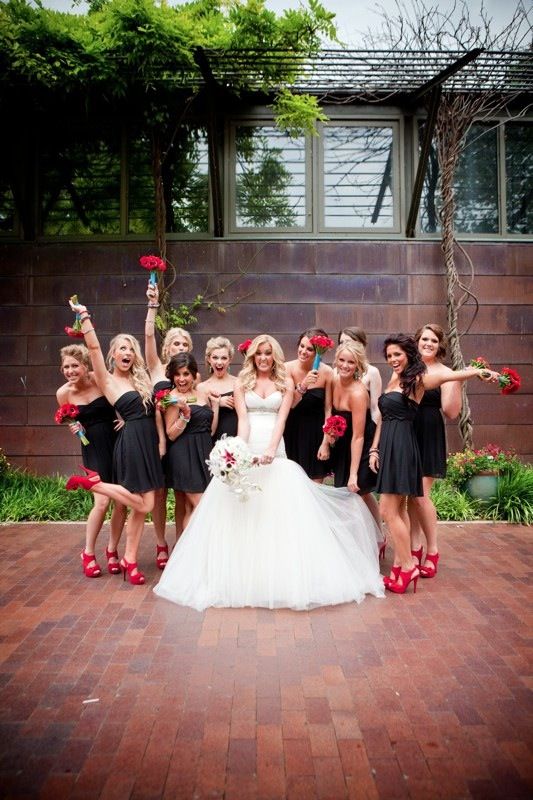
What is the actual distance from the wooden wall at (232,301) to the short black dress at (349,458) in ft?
12.3

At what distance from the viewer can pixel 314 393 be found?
18.1 feet

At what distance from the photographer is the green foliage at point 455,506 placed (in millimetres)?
7148

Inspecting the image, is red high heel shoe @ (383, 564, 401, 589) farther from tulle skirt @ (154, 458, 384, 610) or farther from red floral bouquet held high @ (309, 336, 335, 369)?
red floral bouquet held high @ (309, 336, 335, 369)

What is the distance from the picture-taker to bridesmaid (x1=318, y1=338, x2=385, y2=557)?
501 cm

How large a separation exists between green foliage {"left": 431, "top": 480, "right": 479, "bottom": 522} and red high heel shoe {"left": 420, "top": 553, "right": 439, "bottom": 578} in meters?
2.13

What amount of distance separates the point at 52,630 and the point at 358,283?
266 inches

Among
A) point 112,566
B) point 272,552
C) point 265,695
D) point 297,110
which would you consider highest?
point 297,110

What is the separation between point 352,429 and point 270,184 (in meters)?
5.45

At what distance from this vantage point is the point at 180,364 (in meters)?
5.10

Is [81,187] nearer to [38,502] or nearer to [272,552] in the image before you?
[38,502]

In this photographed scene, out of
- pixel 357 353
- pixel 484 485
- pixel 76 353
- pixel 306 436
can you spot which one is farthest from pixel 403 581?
pixel 76 353

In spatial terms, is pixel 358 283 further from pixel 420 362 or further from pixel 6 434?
pixel 6 434

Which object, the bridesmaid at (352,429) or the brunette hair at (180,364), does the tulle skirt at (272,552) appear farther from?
the brunette hair at (180,364)

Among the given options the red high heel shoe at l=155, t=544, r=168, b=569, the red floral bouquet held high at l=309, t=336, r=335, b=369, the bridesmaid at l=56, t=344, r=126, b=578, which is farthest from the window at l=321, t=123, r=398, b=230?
the red high heel shoe at l=155, t=544, r=168, b=569
